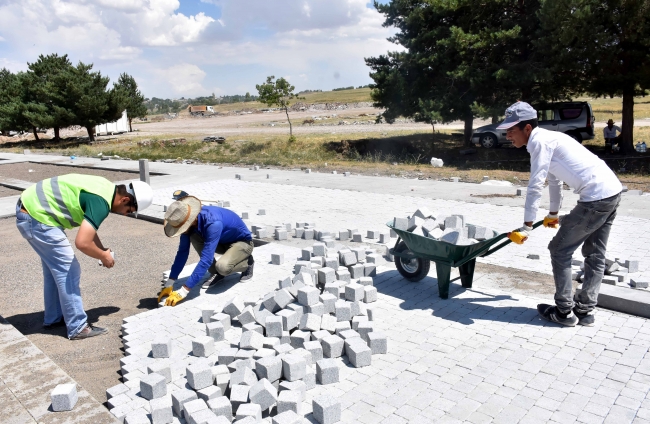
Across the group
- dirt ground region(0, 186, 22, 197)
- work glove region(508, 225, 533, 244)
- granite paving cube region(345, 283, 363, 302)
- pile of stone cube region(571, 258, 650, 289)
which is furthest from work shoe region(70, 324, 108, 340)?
dirt ground region(0, 186, 22, 197)

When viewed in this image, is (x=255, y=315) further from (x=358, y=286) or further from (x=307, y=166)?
(x=307, y=166)

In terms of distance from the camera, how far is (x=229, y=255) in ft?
19.3

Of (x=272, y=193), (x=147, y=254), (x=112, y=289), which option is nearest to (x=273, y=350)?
(x=112, y=289)

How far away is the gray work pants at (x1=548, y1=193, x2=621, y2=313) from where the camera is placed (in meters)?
4.34

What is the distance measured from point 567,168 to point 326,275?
2.44m

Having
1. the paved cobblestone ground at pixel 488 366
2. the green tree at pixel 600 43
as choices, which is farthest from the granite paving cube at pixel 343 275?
the green tree at pixel 600 43

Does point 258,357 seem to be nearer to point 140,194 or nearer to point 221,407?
point 221,407

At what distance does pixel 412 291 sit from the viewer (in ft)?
18.5

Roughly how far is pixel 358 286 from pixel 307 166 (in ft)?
42.0

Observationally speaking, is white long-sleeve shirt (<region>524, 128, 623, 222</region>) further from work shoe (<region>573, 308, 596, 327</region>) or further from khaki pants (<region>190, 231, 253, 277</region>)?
khaki pants (<region>190, 231, 253, 277</region>)

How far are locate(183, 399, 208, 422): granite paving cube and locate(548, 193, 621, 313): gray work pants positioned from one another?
2984mm

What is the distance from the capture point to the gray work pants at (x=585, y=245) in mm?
→ 4336

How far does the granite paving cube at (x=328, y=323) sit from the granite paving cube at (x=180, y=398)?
1305mm

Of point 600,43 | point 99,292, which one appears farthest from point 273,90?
point 99,292
